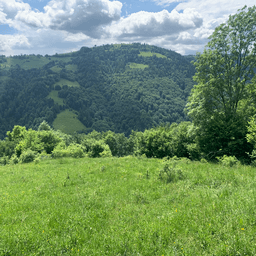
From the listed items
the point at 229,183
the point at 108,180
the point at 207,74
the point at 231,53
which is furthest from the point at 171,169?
the point at 231,53

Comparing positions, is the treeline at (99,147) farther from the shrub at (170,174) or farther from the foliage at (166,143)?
the shrub at (170,174)

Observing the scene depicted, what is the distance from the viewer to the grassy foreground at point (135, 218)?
561 cm

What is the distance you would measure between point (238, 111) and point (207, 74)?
7.75 meters

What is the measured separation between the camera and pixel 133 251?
5625 mm

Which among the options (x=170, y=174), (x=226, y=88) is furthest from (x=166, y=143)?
(x=170, y=174)

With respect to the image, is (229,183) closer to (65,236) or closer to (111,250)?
(111,250)

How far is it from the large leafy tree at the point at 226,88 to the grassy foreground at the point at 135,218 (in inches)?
575

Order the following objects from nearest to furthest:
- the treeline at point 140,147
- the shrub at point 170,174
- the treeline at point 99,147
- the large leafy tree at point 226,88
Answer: the shrub at point 170,174 < the large leafy tree at point 226,88 < the treeline at point 140,147 < the treeline at point 99,147

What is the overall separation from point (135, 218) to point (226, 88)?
26141mm

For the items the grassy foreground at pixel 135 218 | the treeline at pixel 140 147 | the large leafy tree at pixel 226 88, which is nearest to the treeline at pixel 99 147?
the treeline at pixel 140 147

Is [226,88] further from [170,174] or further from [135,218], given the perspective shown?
[135,218]

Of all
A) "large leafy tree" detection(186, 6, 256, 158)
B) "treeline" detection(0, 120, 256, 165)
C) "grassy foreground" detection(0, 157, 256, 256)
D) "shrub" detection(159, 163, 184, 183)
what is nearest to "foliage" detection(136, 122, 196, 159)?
"treeline" detection(0, 120, 256, 165)

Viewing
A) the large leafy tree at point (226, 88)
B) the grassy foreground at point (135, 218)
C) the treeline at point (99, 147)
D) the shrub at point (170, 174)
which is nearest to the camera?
the grassy foreground at point (135, 218)

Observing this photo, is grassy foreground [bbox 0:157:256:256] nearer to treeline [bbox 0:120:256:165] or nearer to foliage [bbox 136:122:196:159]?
treeline [bbox 0:120:256:165]
